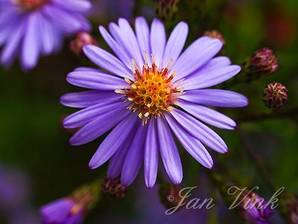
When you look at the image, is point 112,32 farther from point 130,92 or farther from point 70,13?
point 70,13

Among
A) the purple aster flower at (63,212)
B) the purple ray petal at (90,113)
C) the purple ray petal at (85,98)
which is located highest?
the purple ray petal at (85,98)

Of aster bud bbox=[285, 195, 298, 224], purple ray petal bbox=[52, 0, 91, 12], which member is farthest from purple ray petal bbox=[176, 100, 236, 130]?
purple ray petal bbox=[52, 0, 91, 12]

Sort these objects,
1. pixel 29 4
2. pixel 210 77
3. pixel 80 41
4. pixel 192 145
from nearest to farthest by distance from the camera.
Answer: pixel 192 145
pixel 210 77
pixel 80 41
pixel 29 4

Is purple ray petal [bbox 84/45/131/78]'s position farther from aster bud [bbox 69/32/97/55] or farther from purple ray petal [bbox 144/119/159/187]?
aster bud [bbox 69/32/97/55]

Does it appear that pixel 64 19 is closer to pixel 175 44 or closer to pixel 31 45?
pixel 31 45

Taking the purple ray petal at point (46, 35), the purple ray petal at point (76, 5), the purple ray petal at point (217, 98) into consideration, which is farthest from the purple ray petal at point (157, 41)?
the purple ray petal at point (46, 35)

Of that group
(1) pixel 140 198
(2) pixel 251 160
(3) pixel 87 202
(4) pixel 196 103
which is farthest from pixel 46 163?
(4) pixel 196 103

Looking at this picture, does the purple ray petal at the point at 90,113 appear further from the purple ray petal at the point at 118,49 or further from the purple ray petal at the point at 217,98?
the purple ray petal at the point at 217,98

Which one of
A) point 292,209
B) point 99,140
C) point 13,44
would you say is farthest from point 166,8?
point 99,140
